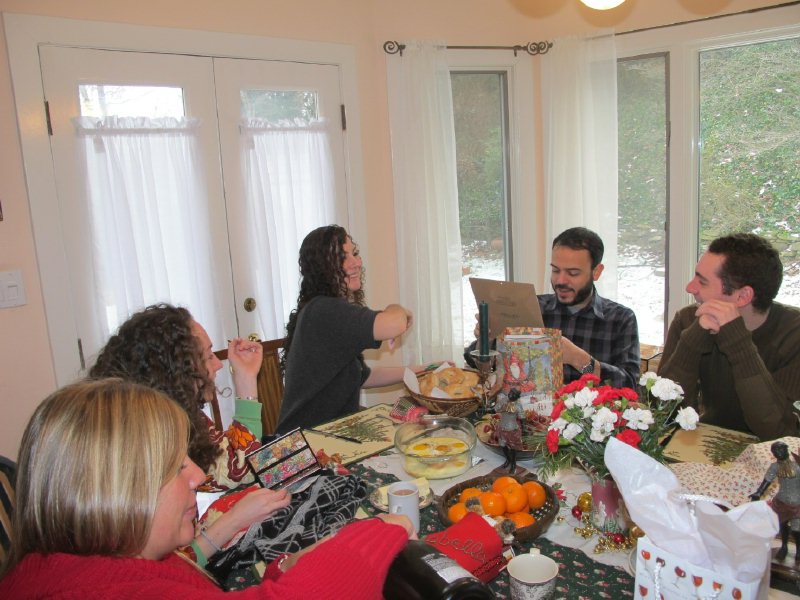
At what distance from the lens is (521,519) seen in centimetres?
127

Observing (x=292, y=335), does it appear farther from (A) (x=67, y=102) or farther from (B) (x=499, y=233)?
(B) (x=499, y=233)

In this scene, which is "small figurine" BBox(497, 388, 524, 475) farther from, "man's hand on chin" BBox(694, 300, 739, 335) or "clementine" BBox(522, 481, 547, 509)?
"man's hand on chin" BBox(694, 300, 739, 335)

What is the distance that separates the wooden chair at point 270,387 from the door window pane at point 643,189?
79.8 inches

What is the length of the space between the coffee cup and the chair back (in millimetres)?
1104

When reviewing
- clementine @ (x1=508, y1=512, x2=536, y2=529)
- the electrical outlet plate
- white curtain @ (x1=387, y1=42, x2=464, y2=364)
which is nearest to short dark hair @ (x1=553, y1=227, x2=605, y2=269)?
white curtain @ (x1=387, y1=42, x2=464, y2=364)

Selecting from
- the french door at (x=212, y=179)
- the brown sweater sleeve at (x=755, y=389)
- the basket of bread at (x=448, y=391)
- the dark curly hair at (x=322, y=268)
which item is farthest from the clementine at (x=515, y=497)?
the french door at (x=212, y=179)

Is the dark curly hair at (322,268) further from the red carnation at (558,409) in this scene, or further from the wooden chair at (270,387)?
the red carnation at (558,409)

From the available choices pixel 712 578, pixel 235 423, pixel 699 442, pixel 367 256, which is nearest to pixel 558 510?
pixel 712 578

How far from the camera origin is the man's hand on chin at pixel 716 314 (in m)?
1.77

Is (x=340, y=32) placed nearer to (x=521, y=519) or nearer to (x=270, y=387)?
(x=270, y=387)

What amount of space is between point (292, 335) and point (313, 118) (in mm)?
1302

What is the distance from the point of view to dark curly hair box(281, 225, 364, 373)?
92.0 inches

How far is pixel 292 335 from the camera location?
7.73 ft

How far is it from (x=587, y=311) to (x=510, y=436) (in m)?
1.10
